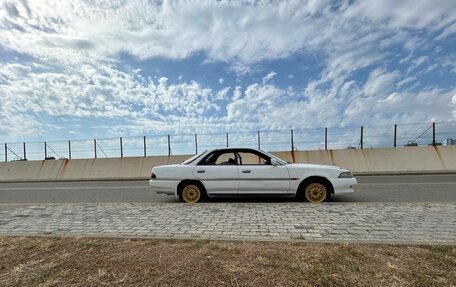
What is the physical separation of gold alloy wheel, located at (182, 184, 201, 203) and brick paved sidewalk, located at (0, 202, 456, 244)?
730 millimetres

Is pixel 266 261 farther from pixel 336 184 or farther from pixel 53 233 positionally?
pixel 336 184

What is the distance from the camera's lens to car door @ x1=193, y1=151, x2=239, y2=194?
25.9ft

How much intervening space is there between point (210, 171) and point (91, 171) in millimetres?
12887

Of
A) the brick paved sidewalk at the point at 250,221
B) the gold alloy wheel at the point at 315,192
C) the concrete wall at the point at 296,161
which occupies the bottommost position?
the brick paved sidewalk at the point at 250,221

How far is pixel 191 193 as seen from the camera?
802 centimetres

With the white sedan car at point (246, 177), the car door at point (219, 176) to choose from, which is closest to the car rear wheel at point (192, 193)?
the white sedan car at point (246, 177)

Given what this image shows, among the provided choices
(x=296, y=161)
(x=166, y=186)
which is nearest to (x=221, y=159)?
(x=166, y=186)

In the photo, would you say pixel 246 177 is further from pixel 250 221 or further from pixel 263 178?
pixel 250 221

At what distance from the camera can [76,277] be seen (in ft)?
10.7

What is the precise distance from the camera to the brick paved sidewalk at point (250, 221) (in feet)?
15.0

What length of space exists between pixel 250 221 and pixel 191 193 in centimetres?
291

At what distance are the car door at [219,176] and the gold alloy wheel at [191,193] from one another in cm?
26

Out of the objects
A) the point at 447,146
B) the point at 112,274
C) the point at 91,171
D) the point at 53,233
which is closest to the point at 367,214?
the point at 112,274

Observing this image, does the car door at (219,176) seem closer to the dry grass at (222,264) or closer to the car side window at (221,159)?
the car side window at (221,159)
